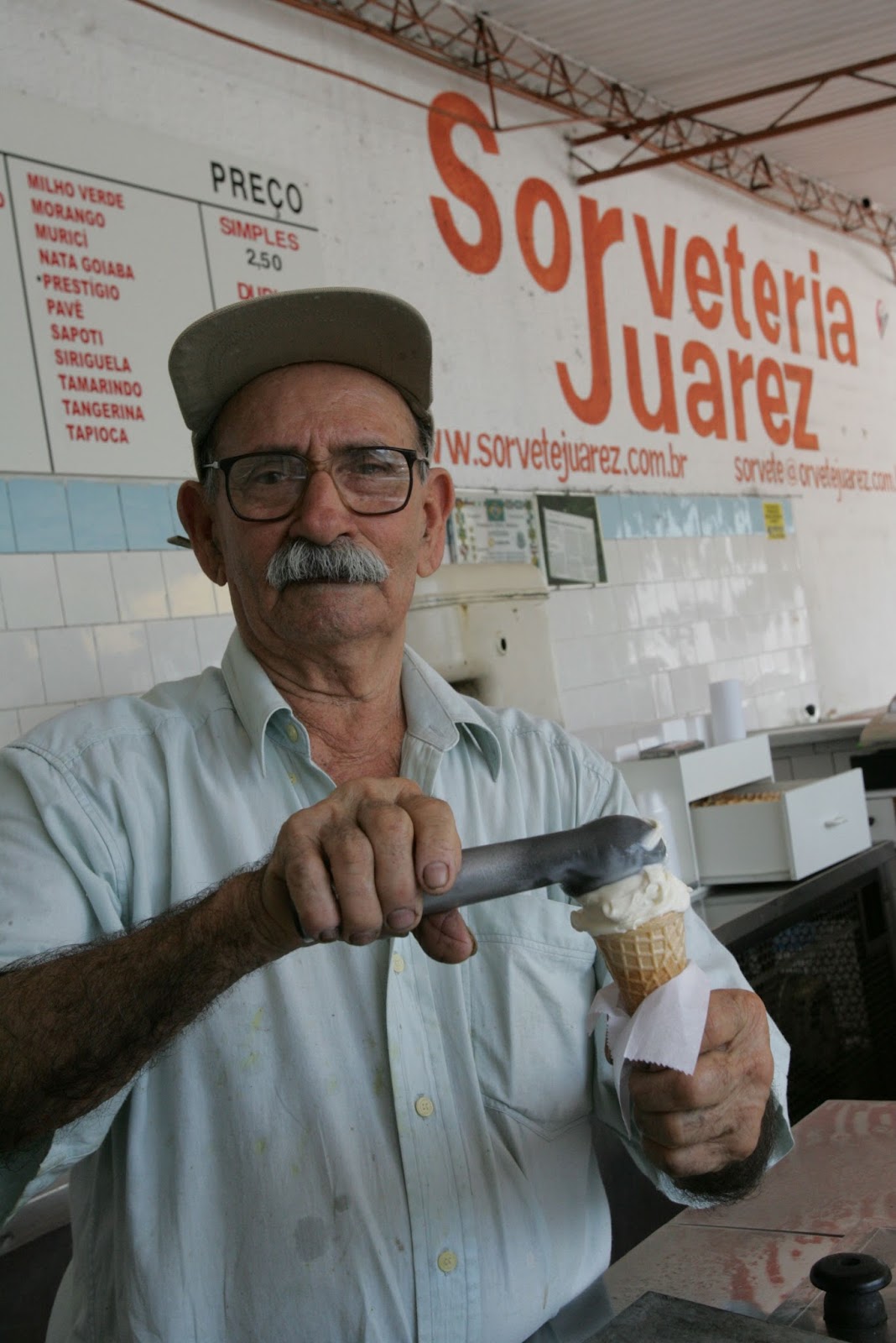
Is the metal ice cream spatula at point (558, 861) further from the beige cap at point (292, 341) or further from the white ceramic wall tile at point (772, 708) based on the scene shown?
the white ceramic wall tile at point (772, 708)

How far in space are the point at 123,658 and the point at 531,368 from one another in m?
2.32

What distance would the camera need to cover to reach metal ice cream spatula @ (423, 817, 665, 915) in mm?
1148

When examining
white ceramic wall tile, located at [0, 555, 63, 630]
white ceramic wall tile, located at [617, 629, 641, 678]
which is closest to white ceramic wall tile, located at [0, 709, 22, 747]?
white ceramic wall tile, located at [0, 555, 63, 630]

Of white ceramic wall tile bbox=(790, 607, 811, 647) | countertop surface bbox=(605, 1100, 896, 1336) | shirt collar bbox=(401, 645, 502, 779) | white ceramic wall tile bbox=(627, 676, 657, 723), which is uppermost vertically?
shirt collar bbox=(401, 645, 502, 779)

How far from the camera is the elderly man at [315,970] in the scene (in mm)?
1251

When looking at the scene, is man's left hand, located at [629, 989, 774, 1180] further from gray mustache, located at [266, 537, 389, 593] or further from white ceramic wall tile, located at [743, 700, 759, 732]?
white ceramic wall tile, located at [743, 700, 759, 732]

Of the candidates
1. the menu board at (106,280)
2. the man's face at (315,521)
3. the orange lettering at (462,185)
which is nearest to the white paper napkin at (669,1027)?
the man's face at (315,521)

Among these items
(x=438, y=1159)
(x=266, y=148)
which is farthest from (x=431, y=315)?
(x=438, y=1159)

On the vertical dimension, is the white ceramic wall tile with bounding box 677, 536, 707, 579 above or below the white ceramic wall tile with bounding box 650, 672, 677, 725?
above

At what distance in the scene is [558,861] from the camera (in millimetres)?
1176

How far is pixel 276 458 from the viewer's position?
5.63 ft

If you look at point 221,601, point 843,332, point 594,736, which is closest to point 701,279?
point 843,332

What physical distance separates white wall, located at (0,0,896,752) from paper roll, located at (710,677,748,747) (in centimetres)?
64

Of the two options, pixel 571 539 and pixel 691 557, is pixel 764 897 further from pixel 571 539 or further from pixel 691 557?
pixel 691 557
